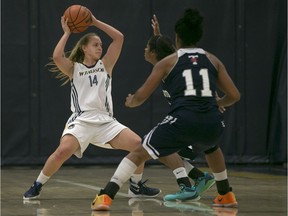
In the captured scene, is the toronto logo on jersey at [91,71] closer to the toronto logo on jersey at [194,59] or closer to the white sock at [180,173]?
the white sock at [180,173]

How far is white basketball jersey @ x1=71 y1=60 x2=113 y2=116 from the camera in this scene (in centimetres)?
802

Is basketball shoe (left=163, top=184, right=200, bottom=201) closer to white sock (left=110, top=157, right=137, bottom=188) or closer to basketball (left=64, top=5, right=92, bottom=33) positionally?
white sock (left=110, top=157, right=137, bottom=188)

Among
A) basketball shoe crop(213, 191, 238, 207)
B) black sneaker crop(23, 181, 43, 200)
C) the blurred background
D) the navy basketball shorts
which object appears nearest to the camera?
the navy basketball shorts

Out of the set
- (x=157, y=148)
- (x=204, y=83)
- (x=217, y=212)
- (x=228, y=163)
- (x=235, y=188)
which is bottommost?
(x=228, y=163)

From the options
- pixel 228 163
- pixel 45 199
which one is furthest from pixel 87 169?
pixel 45 199

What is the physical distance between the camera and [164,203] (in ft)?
24.2

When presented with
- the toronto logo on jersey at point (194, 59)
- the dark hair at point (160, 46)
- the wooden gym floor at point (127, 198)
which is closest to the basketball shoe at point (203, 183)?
the wooden gym floor at point (127, 198)

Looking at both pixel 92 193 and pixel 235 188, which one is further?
pixel 235 188

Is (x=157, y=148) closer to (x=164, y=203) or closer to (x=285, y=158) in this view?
(x=164, y=203)

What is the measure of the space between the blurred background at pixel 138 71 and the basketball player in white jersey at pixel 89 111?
18.9ft

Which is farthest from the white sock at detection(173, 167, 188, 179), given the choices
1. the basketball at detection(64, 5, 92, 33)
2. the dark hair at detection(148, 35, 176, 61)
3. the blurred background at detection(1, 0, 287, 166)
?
the blurred background at detection(1, 0, 287, 166)

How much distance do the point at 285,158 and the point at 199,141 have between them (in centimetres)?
801

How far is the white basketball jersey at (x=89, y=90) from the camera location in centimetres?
802

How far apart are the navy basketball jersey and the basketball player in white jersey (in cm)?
135
